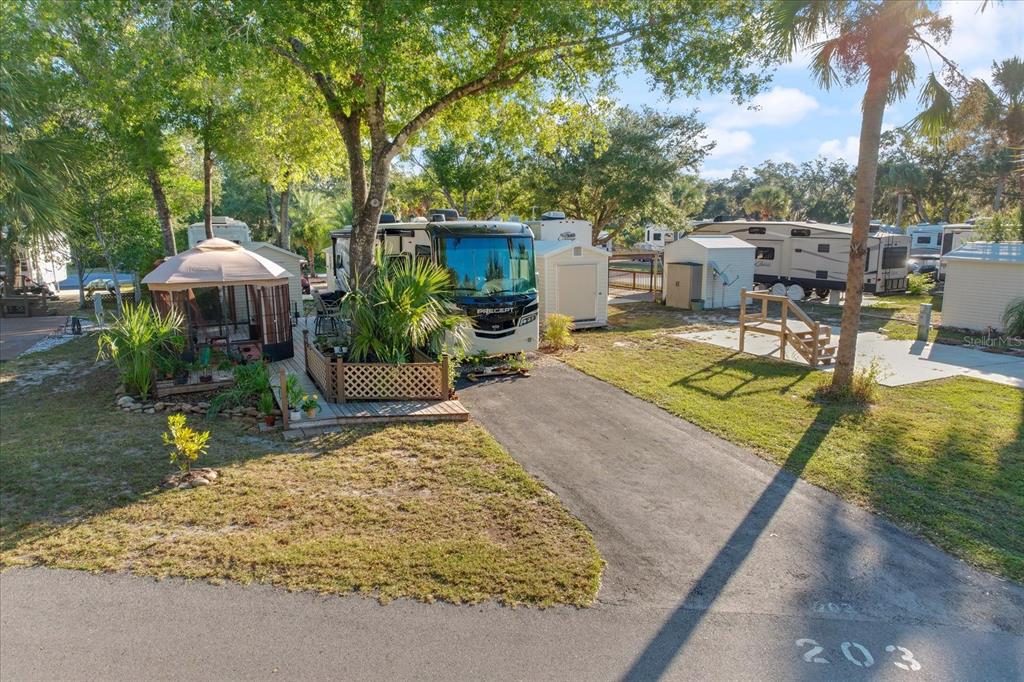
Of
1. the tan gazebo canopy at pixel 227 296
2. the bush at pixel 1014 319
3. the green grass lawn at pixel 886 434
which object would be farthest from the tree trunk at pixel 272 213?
the bush at pixel 1014 319

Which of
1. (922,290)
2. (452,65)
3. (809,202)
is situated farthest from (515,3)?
(809,202)

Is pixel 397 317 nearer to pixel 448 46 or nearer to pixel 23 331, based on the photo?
pixel 448 46

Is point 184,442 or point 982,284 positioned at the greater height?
point 982,284

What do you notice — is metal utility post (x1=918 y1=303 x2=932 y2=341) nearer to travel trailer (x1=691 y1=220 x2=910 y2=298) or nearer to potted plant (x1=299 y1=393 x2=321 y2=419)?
travel trailer (x1=691 y1=220 x2=910 y2=298)

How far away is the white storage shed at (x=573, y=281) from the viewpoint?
15945 mm

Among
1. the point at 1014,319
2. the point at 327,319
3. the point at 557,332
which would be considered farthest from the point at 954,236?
the point at 327,319

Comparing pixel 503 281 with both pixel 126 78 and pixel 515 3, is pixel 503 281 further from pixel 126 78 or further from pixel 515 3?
pixel 126 78

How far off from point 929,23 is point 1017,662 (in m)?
8.67

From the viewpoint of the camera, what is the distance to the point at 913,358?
12.9 m

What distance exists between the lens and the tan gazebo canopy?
1066 centimetres

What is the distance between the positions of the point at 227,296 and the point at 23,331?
793cm

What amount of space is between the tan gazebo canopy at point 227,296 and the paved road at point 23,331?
4542 millimetres

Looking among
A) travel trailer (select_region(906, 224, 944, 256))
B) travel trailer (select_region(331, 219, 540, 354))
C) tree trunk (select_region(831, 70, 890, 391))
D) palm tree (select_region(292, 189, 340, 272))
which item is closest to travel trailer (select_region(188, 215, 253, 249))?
travel trailer (select_region(331, 219, 540, 354))

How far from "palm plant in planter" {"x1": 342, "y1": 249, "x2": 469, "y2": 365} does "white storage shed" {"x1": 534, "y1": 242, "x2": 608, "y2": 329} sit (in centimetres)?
600
